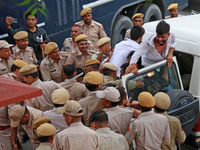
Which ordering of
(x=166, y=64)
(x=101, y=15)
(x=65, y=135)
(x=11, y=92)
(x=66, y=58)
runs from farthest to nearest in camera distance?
1. (x=101, y=15)
2. (x=66, y=58)
3. (x=166, y=64)
4. (x=65, y=135)
5. (x=11, y=92)

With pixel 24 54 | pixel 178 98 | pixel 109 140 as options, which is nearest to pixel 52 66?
pixel 24 54

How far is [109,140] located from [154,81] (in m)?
1.24

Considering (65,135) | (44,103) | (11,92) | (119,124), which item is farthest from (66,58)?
(11,92)

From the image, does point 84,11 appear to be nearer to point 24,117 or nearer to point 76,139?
point 24,117

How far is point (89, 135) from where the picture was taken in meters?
3.01

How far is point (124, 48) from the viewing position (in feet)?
15.8

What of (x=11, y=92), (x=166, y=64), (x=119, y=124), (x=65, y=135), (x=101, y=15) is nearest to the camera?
(x=11, y=92)

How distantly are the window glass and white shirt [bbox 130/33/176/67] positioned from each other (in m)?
0.29

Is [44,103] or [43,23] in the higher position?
[43,23]

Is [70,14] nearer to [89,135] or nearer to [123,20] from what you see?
[123,20]

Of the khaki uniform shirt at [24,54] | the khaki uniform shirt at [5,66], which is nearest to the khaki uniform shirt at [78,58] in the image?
the khaki uniform shirt at [24,54]

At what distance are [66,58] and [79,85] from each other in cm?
129

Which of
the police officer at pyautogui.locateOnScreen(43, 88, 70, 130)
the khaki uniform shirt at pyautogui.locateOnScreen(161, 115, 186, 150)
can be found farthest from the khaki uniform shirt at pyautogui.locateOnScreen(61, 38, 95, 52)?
the khaki uniform shirt at pyautogui.locateOnScreen(161, 115, 186, 150)

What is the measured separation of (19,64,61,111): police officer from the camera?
4152 millimetres
